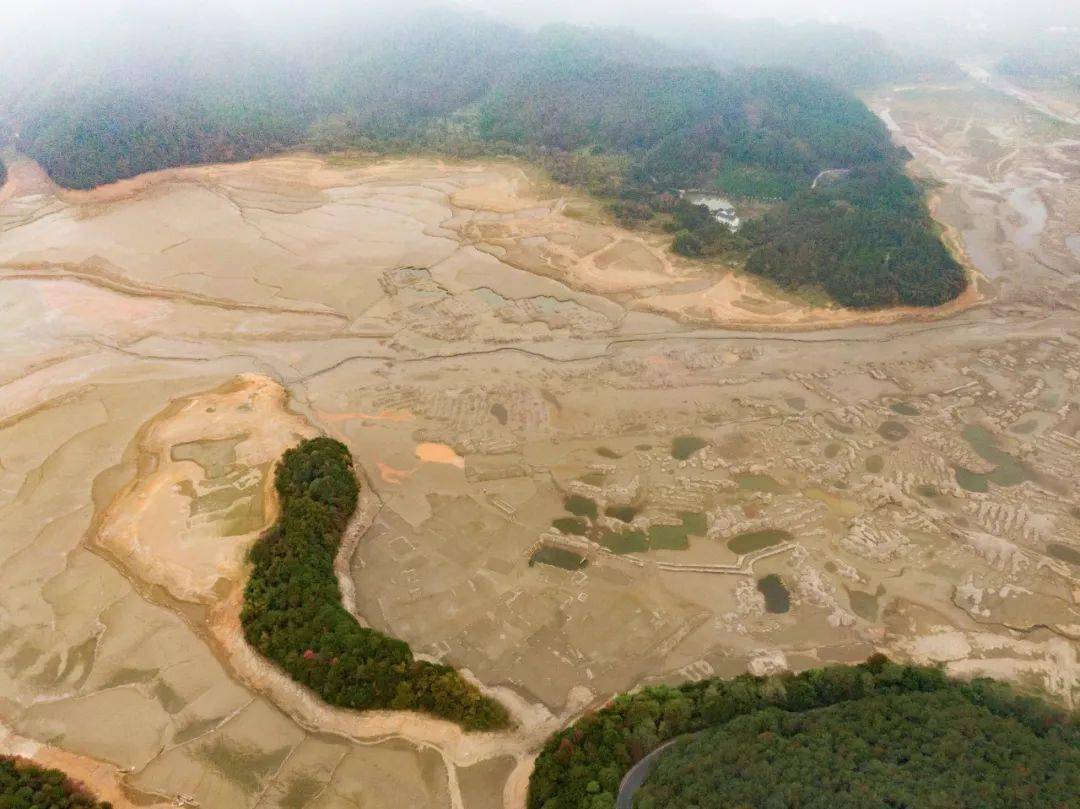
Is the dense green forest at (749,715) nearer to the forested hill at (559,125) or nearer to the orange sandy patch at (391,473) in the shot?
the orange sandy patch at (391,473)

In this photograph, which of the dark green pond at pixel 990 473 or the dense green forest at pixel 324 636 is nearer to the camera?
the dense green forest at pixel 324 636

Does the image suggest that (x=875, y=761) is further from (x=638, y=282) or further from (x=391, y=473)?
(x=638, y=282)

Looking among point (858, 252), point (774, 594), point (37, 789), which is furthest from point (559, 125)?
point (37, 789)

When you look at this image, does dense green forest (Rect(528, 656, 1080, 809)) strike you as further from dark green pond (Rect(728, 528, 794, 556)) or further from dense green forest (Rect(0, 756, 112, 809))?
dense green forest (Rect(0, 756, 112, 809))

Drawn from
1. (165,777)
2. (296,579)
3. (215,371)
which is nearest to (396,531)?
(296,579)

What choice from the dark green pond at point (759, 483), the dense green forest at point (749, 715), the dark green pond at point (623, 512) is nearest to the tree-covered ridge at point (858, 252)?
the dark green pond at point (759, 483)

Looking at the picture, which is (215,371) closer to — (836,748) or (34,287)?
(34,287)

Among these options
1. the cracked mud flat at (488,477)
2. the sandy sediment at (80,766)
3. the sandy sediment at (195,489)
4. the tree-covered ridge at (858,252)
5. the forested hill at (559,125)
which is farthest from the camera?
the forested hill at (559,125)
